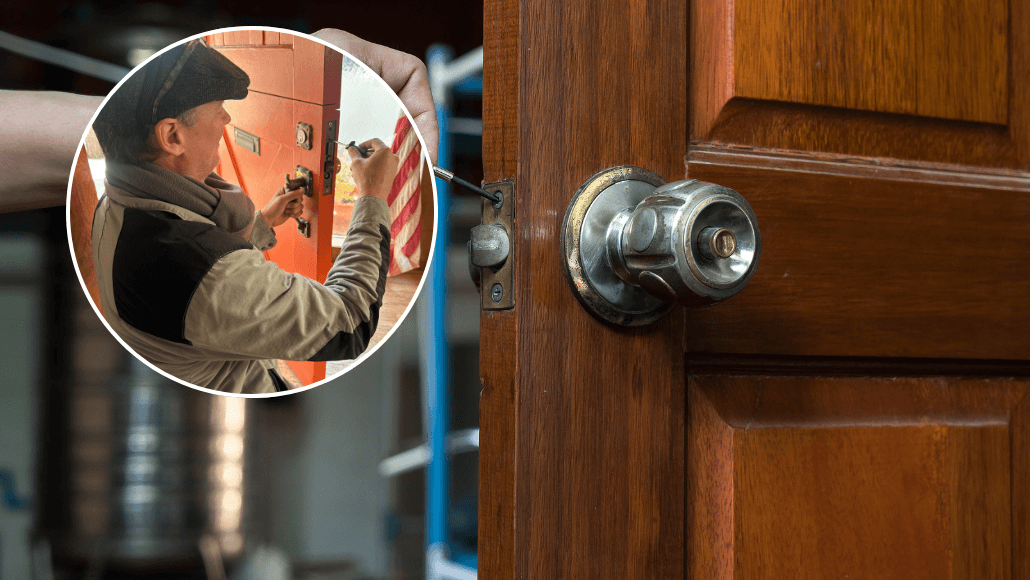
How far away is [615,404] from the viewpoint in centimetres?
25

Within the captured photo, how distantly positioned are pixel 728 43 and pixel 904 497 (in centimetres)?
19

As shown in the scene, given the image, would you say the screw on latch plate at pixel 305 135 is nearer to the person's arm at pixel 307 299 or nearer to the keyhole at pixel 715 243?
the person's arm at pixel 307 299

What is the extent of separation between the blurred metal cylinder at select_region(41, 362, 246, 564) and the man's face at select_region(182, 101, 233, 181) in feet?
6.77

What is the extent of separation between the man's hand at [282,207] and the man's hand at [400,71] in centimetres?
7

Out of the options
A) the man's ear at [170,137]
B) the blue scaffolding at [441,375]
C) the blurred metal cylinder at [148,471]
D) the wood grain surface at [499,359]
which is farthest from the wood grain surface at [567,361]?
the blurred metal cylinder at [148,471]

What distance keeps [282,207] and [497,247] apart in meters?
0.09

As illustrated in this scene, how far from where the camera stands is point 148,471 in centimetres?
218

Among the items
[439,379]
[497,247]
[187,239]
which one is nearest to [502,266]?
[497,247]

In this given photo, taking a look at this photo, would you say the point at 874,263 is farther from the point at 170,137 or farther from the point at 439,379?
the point at 439,379

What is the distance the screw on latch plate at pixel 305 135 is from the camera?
281 millimetres

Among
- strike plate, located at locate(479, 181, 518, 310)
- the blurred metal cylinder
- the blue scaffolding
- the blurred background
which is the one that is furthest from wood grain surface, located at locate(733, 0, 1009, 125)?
the blurred metal cylinder

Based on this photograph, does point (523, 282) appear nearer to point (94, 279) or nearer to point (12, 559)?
point (94, 279)

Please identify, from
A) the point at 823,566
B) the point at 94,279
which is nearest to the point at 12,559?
the point at 94,279

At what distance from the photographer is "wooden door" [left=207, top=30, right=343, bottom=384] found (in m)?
0.27
